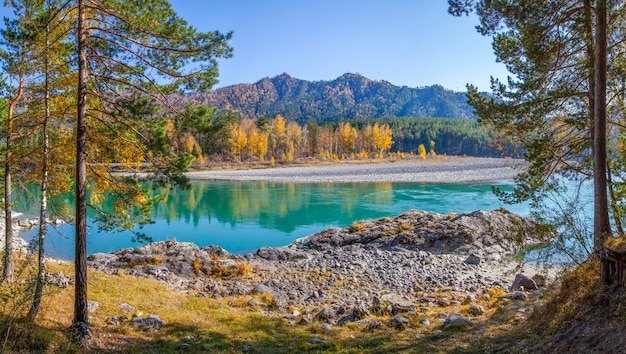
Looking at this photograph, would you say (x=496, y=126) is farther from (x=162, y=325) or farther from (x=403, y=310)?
(x=162, y=325)

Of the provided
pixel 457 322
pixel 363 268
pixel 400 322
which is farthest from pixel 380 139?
pixel 457 322

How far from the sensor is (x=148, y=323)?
9.88 metres

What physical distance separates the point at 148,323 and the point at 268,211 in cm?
2768

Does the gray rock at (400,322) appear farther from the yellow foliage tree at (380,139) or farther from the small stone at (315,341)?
the yellow foliage tree at (380,139)

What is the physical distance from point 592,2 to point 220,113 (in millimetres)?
8009

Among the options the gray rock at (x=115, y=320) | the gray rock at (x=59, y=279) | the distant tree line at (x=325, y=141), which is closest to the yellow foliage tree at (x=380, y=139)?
the distant tree line at (x=325, y=141)

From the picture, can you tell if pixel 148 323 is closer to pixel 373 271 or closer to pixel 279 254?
pixel 373 271

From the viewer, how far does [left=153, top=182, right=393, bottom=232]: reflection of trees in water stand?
33.8 m

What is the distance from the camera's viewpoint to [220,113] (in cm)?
908

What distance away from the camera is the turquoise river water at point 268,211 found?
87.2ft

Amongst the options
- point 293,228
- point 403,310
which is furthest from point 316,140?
point 403,310

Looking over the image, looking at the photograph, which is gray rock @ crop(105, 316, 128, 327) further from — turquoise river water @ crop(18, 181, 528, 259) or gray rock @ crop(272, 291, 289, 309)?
turquoise river water @ crop(18, 181, 528, 259)

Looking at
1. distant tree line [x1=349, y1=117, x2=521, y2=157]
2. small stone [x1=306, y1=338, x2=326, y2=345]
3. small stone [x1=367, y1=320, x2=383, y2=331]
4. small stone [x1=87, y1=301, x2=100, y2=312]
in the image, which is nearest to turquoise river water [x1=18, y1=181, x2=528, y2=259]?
small stone [x1=87, y1=301, x2=100, y2=312]

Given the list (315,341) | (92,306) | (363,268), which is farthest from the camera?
(363,268)
